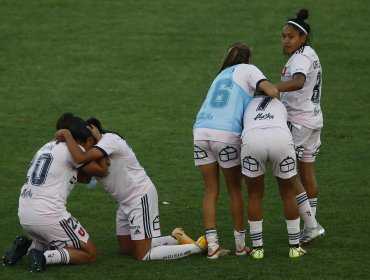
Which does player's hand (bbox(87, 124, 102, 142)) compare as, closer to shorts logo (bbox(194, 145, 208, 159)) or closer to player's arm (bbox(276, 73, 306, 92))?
shorts logo (bbox(194, 145, 208, 159))

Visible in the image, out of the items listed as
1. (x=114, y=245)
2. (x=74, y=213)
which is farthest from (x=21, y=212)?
(x=74, y=213)

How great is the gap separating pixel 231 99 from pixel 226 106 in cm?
8

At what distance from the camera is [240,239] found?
862 centimetres

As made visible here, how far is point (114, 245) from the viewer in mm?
9320

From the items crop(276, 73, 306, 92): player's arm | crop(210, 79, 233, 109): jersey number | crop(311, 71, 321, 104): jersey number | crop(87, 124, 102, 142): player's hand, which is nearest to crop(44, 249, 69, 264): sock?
crop(87, 124, 102, 142): player's hand

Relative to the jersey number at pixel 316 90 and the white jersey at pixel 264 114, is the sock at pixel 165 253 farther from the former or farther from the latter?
the jersey number at pixel 316 90

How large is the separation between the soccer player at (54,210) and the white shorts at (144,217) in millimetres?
470

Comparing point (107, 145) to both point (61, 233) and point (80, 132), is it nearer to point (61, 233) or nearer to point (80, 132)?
point (80, 132)

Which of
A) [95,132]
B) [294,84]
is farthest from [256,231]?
[95,132]

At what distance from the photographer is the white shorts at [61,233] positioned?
843 cm

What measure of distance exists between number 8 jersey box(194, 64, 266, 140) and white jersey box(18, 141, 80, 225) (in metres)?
1.21

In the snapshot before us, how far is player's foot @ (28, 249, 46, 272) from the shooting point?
8.20m

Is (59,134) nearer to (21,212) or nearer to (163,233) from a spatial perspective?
(21,212)

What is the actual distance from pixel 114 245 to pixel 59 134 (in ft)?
4.45
